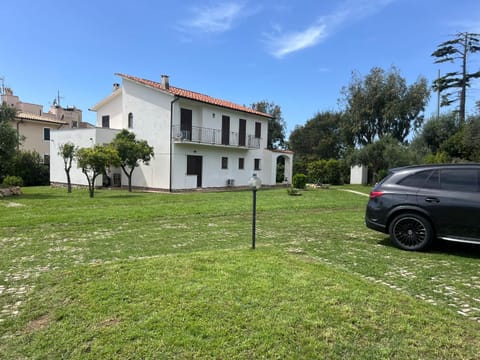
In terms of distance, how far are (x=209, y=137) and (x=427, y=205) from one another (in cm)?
1808

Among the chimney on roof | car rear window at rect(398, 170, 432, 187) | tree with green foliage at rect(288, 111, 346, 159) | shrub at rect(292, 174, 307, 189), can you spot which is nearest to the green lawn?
car rear window at rect(398, 170, 432, 187)

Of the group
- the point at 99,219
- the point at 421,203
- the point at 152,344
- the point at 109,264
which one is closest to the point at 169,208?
the point at 99,219

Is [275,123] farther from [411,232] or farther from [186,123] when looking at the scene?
[411,232]

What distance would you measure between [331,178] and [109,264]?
24451 millimetres

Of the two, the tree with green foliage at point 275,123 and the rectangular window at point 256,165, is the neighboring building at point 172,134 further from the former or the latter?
the tree with green foliage at point 275,123

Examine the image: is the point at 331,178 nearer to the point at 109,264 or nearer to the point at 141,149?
the point at 141,149

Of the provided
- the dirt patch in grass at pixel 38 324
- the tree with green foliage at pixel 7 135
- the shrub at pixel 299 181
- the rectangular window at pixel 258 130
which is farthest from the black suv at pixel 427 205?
the rectangular window at pixel 258 130

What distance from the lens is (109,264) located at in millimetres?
4465

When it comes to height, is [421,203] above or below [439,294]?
above

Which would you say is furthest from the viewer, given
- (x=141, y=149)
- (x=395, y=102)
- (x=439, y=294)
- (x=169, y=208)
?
(x=395, y=102)

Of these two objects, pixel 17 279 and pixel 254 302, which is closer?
pixel 254 302

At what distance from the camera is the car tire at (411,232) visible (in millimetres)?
5672

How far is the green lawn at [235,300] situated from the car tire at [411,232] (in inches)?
10.7

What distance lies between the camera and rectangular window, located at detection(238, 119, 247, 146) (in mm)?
25156
